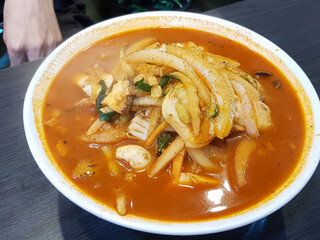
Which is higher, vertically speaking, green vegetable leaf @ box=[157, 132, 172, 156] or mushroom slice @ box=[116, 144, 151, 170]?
green vegetable leaf @ box=[157, 132, 172, 156]

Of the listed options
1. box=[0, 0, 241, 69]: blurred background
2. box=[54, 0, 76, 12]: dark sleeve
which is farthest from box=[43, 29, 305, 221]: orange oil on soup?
box=[0, 0, 241, 69]: blurred background

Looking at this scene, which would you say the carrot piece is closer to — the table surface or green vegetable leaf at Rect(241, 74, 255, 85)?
the table surface

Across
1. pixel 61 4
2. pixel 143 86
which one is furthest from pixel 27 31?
pixel 143 86

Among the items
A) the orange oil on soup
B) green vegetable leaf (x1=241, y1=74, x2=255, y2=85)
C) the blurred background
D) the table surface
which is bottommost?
the blurred background

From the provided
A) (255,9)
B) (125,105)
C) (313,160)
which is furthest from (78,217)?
(255,9)

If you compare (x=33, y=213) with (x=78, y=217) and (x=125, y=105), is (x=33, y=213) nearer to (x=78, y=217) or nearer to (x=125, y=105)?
(x=78, y=217)

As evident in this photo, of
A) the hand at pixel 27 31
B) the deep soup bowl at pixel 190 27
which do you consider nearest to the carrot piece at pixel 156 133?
the deep soup bowl at pixel 190 27
